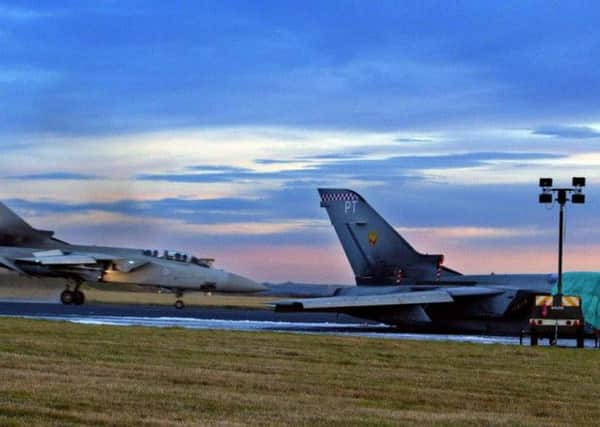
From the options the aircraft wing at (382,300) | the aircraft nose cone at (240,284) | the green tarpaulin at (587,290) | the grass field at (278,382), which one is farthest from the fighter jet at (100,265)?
the grass field at (278,382)

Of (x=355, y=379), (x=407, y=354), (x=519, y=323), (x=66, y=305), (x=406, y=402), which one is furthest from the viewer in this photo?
(x=66, y=305)

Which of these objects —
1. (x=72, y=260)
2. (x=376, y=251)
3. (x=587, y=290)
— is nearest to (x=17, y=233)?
(x=72, y=260)

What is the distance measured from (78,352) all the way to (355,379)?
4.52 m

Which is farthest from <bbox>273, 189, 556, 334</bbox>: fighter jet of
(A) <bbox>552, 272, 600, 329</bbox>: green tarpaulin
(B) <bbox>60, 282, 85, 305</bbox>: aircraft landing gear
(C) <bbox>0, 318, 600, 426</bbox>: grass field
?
(B) <bbox>60, 282, 85, 305</bbox>: aircraft landing gear

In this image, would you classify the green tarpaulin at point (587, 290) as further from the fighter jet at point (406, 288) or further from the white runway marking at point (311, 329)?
the fighter jet at point (406, 288)

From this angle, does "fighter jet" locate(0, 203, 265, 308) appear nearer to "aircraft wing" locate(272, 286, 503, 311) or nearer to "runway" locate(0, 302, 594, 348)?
"runway" locate(0, 302, 594, 348)

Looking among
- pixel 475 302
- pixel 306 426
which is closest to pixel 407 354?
pixel 306 426

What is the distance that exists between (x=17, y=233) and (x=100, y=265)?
13.2 feet

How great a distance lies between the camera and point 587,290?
105 ft

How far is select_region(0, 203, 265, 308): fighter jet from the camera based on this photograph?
50875 millimetres

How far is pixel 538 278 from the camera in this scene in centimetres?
3509

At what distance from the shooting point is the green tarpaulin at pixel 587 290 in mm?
31031

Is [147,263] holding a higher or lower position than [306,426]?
higher

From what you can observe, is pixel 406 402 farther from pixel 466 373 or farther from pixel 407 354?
pixel 407 354
